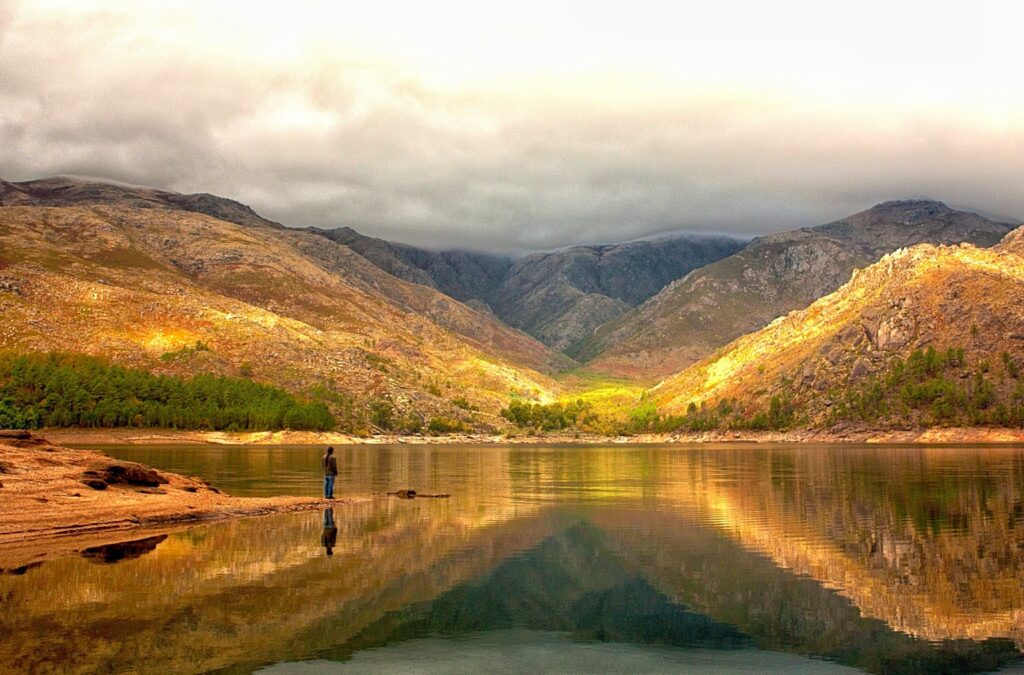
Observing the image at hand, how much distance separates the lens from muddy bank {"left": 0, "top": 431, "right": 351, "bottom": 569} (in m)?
42.6

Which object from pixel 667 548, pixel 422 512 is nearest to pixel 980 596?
pixel 667 548

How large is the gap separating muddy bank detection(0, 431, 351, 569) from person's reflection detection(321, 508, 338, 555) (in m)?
5.49

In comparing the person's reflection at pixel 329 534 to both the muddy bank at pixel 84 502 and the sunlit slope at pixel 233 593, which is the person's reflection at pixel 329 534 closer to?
the sunlit slope at pixel 233 593

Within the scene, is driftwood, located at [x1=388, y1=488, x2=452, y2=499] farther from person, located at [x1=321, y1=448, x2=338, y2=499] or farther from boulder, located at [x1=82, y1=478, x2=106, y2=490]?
boulder, located at [x1=82, y1=478, x2=106, y2=490]

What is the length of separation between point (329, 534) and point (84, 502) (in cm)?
1692

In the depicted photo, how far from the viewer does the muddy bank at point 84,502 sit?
140ft

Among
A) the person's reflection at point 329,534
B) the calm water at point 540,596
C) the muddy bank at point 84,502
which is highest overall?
the muddy bank at point 84,502

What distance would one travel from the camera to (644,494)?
77250 millimetres

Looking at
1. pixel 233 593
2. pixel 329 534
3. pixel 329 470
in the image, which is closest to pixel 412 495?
pixel 329 470

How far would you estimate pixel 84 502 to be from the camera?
51.5 metres

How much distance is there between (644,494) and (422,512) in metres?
25.8

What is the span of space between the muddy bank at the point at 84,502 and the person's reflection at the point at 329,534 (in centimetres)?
549

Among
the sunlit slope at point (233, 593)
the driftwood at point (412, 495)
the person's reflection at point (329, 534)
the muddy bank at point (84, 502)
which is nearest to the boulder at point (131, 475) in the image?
the muddy bank at point (84, 502)

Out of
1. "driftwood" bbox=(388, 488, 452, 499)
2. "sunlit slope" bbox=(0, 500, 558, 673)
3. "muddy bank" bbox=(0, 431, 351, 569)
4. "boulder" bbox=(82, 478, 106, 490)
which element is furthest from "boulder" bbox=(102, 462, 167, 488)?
"driftwood" bbox=(388, 488, 452, 499)
